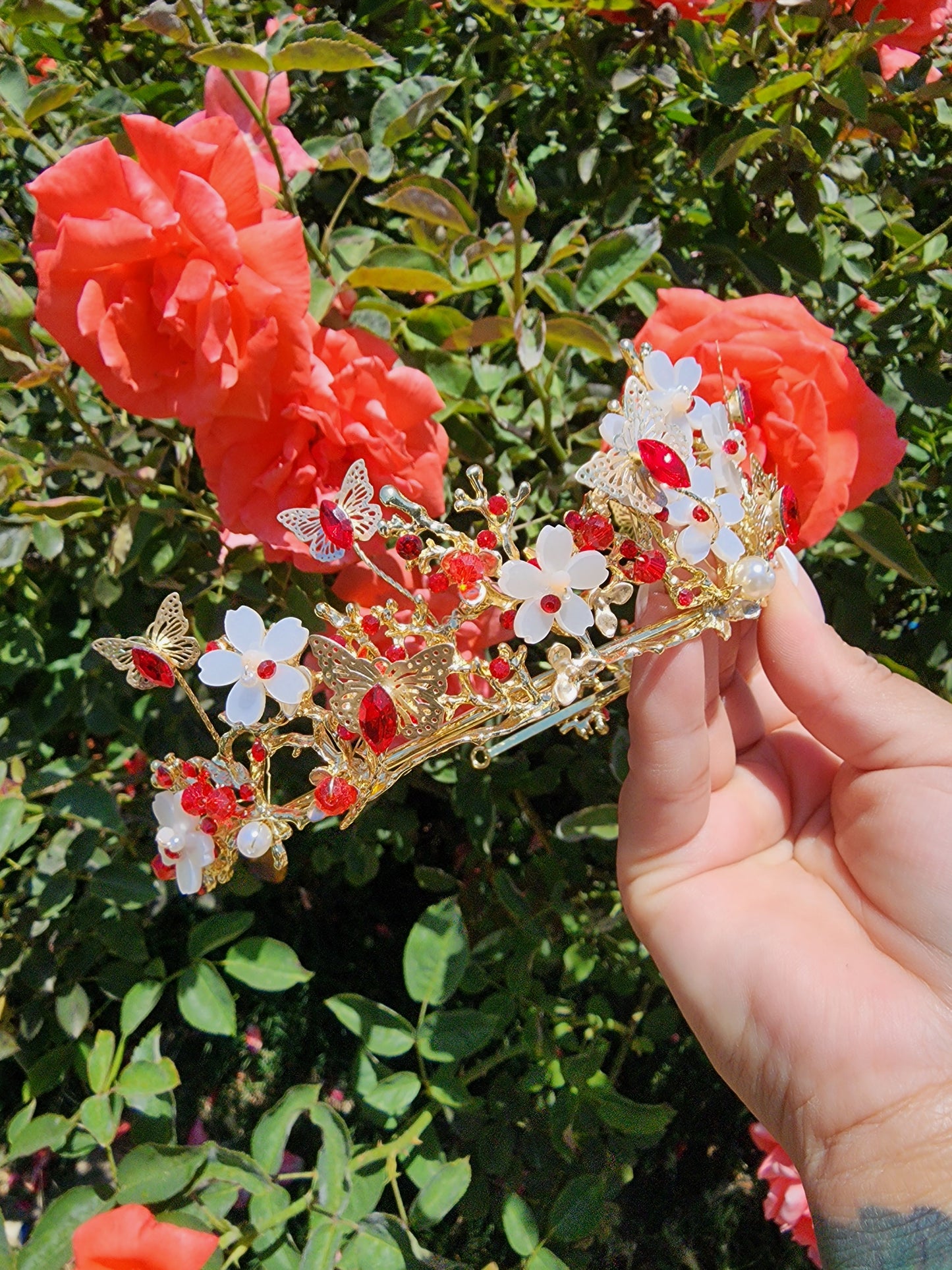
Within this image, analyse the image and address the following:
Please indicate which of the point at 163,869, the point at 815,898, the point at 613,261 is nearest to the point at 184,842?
the point at 163,869

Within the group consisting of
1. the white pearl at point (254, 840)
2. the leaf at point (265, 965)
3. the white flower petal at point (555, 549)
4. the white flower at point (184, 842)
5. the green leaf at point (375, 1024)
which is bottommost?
the leaf at point (265, 965)

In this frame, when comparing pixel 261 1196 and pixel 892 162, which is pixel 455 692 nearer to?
pixel 261 1196

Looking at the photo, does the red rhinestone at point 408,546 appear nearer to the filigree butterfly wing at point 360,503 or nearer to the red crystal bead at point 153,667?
the filigree butterfly wing at point 360,503

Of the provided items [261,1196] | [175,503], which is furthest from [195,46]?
[261,1196]

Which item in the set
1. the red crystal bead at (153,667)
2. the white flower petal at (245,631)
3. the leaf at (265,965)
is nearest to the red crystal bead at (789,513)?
the white flower petal at (245,631)

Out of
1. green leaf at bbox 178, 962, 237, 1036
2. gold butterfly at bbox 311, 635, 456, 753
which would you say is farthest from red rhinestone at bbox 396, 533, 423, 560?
green leaf at bbox 178, 962, 237, 1036

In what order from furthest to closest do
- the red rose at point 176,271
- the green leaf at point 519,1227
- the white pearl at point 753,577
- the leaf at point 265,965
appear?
the leaf at point 265,965 < the green leaf at point 519,1227 < the white pearl at point 753,577 < the red rose at point 176,271
